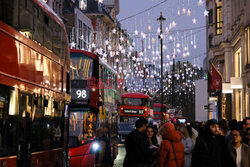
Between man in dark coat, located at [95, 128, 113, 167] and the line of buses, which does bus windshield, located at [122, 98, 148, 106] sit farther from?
man in dark coat, located at [95, 128, 113, 167]

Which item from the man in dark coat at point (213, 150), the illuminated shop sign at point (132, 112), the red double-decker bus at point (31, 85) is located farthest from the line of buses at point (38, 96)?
the illuminated shop sign at point (132, 112)

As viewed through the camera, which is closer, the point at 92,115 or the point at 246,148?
the point at 246,148

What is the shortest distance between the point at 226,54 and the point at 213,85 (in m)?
3.66

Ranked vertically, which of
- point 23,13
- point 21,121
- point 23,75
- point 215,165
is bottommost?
point 215,165

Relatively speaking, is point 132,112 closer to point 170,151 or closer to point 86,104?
point 86,104

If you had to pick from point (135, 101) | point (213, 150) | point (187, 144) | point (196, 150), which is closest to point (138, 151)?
point (196, 150)

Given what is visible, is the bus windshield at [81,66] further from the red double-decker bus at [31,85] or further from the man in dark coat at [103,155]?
the man in dark coat at [103,155]

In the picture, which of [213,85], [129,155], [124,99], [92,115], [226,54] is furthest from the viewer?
[124,99]

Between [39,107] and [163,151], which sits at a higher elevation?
[39,107]

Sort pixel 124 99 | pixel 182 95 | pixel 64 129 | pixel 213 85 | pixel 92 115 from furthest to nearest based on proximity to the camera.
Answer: pixel 182 95 < pixel 124 99 < pixel 213 85 < pixel 92 115 < pixel 64 129

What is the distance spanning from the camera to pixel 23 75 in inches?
404

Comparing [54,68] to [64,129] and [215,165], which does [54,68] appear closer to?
[64,129]

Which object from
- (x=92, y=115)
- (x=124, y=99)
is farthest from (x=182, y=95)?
(x=92, y=115)

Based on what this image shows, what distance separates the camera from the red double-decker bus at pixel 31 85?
9.29 meters
